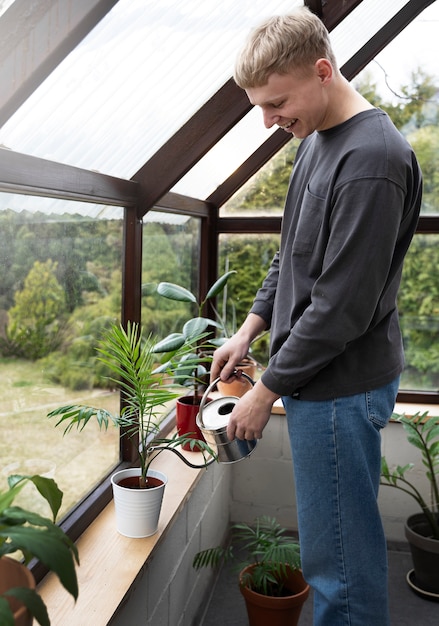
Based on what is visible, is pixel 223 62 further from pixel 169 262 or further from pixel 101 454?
pixel 101 454

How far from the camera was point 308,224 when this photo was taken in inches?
56.8

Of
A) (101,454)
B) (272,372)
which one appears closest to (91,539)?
(101,454)

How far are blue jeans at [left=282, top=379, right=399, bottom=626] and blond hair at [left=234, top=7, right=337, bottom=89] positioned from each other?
711 millimetres

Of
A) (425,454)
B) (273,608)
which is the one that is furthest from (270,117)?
(425,454)

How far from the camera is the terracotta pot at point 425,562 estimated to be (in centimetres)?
255

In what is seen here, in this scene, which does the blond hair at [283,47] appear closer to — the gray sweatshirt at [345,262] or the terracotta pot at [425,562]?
the gray sweatshirt at [345,262]

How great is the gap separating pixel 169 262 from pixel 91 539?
1.22 meters

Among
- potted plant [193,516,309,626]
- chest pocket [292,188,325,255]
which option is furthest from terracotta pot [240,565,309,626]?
chest pocket [292,188,325,255]

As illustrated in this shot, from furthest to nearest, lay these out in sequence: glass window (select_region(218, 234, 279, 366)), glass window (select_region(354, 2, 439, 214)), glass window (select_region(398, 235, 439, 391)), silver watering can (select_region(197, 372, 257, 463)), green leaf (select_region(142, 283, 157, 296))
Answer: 1. glass window (select_region(218, 234, 279, 366))
2. glass window (select_region(398, 235, 439, 391))
3. glass window (select_region(354, 2, 439, 214))
4. green leaf (select_region(142, 283, 157, 296))
5. silver watering can (select_region(197, 372, 257, 463))

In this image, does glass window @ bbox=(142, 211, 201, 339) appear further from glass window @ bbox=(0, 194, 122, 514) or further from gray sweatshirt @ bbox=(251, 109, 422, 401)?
gray sweatshirt @ bbox=(251, 109, 422, 401)

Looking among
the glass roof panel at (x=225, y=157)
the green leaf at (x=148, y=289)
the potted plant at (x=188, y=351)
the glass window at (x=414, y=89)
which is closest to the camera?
the potted plant at (x=188, y=351)

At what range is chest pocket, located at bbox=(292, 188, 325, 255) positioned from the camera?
1.43 metres

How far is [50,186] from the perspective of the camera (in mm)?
1515

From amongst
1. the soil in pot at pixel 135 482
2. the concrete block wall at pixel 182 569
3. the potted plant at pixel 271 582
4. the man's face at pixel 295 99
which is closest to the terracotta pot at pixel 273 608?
the potted plant at pixel 271 582
